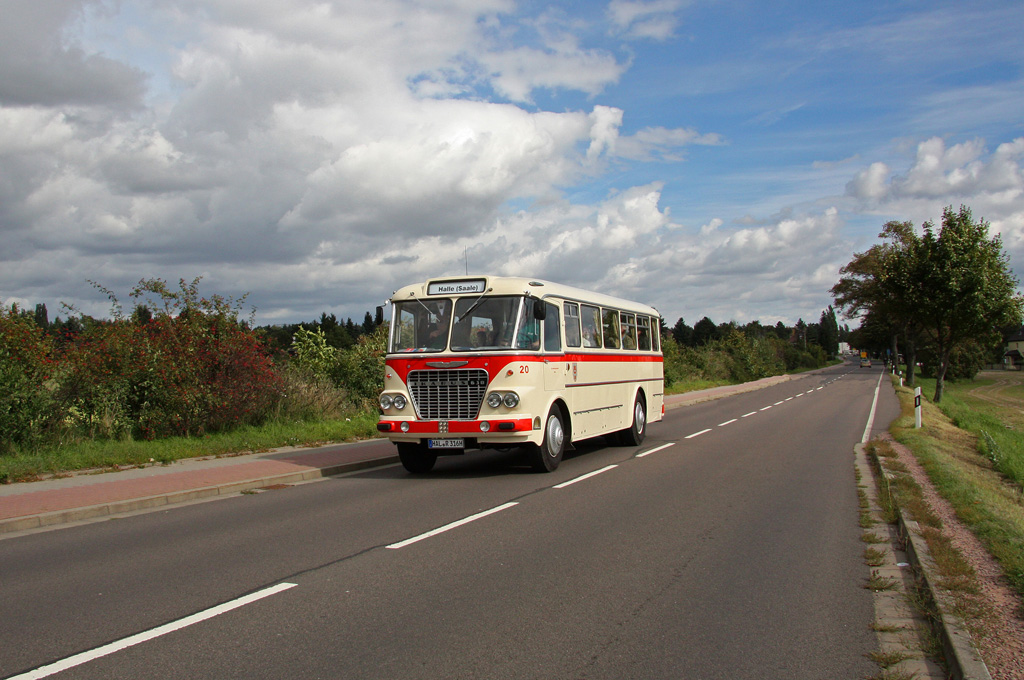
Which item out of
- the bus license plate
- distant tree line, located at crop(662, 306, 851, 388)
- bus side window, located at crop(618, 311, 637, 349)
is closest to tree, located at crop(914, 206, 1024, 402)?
distant tree line, located at crop(662, 306, 851, 388)

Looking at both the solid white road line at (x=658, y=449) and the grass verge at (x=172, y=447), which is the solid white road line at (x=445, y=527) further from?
the grass verge at (x=172, y=447)

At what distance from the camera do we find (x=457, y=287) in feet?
40.7

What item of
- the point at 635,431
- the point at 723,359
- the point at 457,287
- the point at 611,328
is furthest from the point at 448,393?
the point at 723,359

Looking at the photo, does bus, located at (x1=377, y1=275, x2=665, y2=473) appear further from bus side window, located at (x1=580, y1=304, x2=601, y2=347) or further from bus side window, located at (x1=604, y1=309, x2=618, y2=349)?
bus side window, located at (x1=604, y1=309, x2=618, y2=349)

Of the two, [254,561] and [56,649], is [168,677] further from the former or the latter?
[254,561]

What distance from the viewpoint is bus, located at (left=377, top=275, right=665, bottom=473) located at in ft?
37.7

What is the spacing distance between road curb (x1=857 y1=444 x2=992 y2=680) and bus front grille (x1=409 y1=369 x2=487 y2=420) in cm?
608

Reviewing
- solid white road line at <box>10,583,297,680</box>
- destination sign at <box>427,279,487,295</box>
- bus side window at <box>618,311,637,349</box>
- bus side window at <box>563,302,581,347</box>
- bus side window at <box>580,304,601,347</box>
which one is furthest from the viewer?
bus side window at <box>618,311,637,349</box>

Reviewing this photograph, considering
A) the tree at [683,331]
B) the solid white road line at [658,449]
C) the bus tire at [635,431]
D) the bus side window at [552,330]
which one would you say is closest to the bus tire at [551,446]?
the bus side window at [552,330]

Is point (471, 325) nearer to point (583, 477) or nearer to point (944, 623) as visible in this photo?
point (583, 477)

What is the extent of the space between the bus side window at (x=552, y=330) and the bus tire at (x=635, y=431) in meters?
4.15

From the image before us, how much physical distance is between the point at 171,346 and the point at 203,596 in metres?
10.7

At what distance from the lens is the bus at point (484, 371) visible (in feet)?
37.7

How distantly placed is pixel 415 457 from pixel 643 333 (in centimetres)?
717
